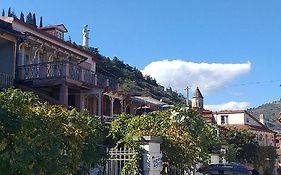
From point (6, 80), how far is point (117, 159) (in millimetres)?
13423

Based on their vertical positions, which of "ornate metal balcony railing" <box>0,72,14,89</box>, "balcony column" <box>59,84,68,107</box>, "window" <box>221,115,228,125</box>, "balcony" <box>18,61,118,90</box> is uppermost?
"balcony" <box>18,61,118,90</box>

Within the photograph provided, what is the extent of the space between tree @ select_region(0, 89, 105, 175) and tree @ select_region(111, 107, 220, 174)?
2218 mm

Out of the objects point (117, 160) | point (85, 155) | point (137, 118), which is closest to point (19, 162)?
point (85, 155)

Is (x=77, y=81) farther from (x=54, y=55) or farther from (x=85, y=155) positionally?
(x=85, y=155)

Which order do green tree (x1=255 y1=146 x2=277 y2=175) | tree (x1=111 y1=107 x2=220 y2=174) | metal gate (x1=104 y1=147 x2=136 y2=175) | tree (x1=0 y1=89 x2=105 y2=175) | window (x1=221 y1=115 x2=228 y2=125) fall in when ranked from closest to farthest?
tree (x1=0 y1=89 x2=105 y2=175) → metal gate (x1=104 y1=147 x2=136 y2=175) → tree (x1=111 y1=107 x2=220 y2=174) → green tree (x1=255 y1=146 x2=277 y2=175) → window (x1=221 y1=115 x2=228 y2=125)

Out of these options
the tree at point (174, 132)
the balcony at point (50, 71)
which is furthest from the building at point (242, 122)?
the tree at point (174, 132)

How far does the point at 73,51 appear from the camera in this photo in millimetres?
31406

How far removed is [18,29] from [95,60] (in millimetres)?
10589

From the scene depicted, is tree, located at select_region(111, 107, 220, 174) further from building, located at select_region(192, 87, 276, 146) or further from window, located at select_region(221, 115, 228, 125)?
window, located at select_region(221, 115, 228, 125)

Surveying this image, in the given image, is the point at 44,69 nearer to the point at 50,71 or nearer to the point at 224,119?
the point at 50,71

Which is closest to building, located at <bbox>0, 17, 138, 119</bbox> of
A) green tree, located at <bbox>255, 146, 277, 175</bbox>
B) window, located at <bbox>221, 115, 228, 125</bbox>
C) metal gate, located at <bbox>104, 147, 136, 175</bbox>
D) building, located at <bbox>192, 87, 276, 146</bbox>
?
metal gate, located at <bbox>104, 147, 136, 175</bbox>

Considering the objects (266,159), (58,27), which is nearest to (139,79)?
(266,159)

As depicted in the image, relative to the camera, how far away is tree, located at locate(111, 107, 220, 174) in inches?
551

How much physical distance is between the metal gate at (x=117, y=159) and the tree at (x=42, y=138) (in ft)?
4.74
